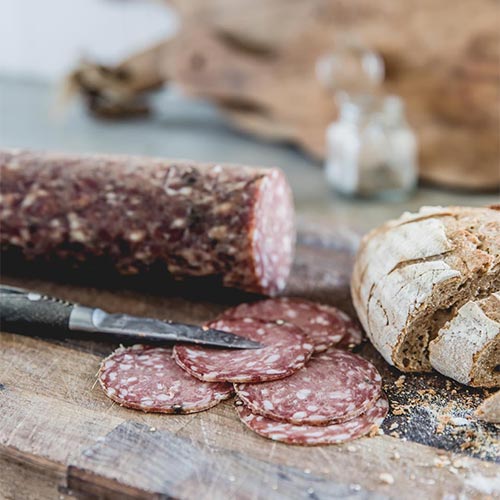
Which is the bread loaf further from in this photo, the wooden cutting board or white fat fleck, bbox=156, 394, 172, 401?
white fat fleck, bbox=156, 394, 172, 401

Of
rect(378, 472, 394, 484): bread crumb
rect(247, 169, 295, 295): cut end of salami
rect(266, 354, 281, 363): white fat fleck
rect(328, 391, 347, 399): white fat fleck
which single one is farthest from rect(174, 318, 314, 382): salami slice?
rect(378, 472, 394, 484): bread crumb

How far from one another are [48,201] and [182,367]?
25.2 inches

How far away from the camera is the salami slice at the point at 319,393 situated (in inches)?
62.3

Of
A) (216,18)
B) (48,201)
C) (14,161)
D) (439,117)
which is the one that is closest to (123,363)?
(48,201)

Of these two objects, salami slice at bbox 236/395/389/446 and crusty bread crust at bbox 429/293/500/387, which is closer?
salami slice at bbox 236/395/389/446

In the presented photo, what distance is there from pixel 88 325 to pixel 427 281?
2.45 ft

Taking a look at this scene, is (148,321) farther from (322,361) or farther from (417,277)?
(417,277)

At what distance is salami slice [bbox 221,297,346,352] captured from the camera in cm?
191

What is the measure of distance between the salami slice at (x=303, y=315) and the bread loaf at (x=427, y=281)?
84 mm

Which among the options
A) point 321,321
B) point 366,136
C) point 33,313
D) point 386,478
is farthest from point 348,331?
point 366,136

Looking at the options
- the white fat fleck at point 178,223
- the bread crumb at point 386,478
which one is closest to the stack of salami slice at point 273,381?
the bread crumb at point 386,478

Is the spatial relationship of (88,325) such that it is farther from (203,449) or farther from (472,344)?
(472,344)

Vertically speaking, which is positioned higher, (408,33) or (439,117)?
(408,33)

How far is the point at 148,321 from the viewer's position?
1895 millimetres
